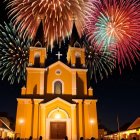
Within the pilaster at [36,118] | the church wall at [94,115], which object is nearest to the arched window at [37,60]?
the pilaster at [36,118]

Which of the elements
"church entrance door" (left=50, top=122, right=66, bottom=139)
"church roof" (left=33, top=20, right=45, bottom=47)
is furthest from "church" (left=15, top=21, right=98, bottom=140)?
"church roof" (left=33, top=20, right=45, bottom=47)

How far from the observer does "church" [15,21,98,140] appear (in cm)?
3356

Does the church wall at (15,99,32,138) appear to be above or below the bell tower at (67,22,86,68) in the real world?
below

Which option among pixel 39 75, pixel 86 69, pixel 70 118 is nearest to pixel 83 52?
pixel 86 69

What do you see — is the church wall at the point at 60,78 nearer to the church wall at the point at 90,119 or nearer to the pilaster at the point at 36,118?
the pilaster at the point at 36,118

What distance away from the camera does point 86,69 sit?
126 feet

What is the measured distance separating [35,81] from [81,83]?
7.21 meters

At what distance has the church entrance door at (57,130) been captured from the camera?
33.4 metres

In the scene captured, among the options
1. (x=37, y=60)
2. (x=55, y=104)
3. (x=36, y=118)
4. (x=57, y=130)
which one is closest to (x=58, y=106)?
(x=55, y=104)

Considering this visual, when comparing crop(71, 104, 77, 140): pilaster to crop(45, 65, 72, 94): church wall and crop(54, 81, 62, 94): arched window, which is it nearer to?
crop(45, 65, 72, 94): church wall

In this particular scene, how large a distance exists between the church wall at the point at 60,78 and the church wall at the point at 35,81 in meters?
1.08

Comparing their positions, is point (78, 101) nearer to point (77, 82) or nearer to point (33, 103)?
point (77, 82)

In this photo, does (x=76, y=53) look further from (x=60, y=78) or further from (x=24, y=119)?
(x=24, y=119)

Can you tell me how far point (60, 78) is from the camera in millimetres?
37500
